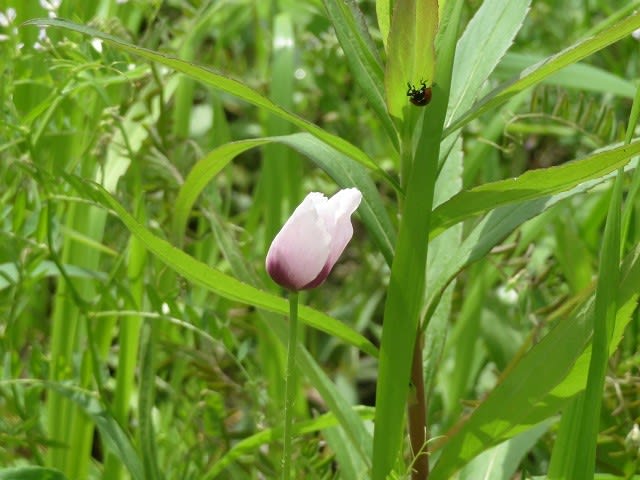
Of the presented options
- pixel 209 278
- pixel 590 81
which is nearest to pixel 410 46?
pixel 209 278

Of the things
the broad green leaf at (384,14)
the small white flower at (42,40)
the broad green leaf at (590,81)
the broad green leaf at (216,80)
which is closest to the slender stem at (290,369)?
the broad green leaf at (216,80)

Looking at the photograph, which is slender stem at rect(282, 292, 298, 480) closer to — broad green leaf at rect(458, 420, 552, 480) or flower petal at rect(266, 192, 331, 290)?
flower petal at rect(266, 192, 331, 290)

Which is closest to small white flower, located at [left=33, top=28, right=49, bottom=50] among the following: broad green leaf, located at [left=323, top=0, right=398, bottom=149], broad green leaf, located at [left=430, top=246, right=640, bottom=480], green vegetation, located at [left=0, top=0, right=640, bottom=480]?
green vegetation, located at [left=0, top=0, right=640, bottom=480]

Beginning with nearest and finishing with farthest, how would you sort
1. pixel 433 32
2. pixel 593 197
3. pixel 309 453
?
pixel 433 32, pixel 309 453, pixel 593 197

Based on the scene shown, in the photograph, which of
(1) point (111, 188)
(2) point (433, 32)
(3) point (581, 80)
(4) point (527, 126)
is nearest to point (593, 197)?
(4) point (527, 126)

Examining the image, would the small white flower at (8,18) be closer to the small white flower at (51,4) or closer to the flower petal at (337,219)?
the small white flower at (51,4)

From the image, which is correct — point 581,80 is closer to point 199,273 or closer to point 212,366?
point 212,366

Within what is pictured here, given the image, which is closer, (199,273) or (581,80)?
(199,273)

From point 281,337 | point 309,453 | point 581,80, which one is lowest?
point 309,453

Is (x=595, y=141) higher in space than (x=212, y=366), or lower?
higher
